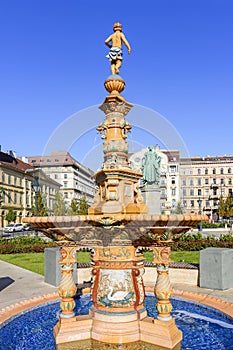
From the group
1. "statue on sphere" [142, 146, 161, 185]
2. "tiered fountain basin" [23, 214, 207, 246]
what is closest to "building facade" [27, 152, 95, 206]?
"tiered fountain basin" [23, 214, 207, 246]

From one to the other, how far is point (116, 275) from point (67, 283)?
991 millimetres

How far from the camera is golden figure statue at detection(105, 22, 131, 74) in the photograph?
321 inches

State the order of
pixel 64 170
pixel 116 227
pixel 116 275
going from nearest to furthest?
pixel 116 227 → pixel 116 275 → pixel 64 170

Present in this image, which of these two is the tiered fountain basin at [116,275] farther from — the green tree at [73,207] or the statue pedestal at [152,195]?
the statue pedestal at [152,195]

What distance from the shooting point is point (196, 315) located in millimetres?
7789

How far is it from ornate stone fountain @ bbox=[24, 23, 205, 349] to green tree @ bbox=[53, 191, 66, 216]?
1.32m

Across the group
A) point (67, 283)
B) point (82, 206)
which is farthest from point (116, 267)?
point (82, 206)

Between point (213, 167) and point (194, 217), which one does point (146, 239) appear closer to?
point (194, 217)

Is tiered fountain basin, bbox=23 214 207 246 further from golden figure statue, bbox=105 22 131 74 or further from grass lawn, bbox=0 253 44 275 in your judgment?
grass lawn, bbox=0 253 44 275

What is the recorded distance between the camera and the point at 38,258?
1786cm

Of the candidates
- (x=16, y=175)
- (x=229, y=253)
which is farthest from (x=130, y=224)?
(x=16, y=175)

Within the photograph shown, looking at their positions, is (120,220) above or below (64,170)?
below

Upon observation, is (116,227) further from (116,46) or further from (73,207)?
(116,46)

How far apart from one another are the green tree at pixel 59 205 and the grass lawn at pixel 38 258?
613 centimetres
